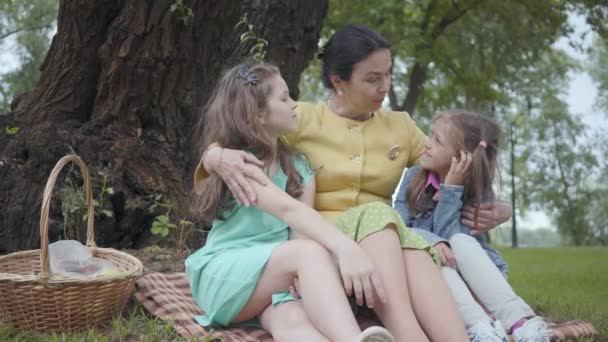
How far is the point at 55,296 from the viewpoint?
272 cm

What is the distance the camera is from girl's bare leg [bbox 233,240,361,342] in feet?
7.25

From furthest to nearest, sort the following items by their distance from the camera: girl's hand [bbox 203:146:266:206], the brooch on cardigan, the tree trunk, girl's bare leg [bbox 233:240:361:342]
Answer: the tree trunk, the brooch on cardigan, girl's hand [bbox 203:146:266:206], girl's bare leg [bbox 233:240:361:342]

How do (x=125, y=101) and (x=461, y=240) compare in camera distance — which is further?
(x=125, y=101)

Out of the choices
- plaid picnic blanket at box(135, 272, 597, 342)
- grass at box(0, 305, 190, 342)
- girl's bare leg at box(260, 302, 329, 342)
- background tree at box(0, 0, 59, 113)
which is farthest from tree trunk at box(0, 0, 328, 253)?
background tree at box(0, 0, 59, 113)

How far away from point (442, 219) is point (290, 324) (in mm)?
911

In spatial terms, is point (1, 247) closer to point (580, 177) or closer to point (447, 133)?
point (447, 133)

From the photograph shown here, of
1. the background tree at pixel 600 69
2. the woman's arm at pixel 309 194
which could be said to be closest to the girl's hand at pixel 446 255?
the woman's arm at pixel 309 194

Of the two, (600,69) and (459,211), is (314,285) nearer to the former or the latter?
(459,211)

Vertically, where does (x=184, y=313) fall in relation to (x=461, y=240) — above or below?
below

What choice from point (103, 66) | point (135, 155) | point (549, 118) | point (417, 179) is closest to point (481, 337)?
point (417, 179)

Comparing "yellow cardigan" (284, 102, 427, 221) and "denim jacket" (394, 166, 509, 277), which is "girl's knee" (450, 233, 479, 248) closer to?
"denim jacket" (394, 166, 509, 277)

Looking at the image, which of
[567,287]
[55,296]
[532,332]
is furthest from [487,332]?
[567,287]

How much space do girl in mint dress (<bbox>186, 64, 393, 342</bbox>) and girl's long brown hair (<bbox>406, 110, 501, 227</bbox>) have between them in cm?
51

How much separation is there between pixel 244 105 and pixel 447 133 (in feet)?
3.00
